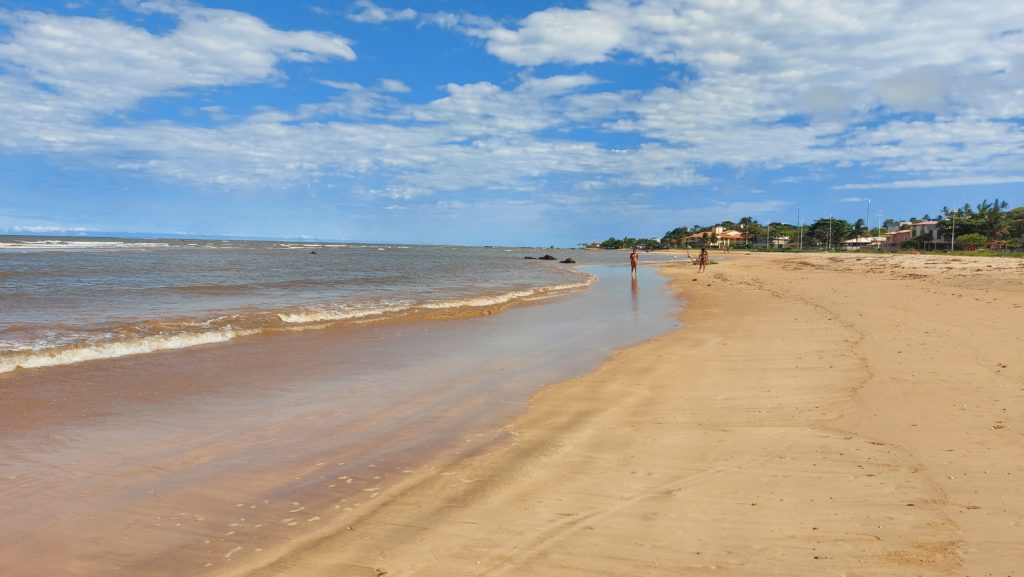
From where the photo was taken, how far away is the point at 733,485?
180 inches

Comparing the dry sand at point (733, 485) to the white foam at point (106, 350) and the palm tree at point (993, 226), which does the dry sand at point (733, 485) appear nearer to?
the white foam at point (106, 350)

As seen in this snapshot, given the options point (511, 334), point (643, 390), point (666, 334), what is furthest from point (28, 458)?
point (666, 334)

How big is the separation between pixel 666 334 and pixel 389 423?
827 cm

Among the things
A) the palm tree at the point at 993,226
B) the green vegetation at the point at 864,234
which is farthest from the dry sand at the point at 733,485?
the palm tree at the point at 993,226

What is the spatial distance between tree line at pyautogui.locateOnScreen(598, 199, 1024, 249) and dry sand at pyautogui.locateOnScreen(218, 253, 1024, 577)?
56425mm

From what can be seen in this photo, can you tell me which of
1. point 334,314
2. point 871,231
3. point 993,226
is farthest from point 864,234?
point 334,314

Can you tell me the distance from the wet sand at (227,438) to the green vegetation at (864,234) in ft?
163

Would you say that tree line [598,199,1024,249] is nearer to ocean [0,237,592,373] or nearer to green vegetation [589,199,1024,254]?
green vegetation [589,199,1024,254]

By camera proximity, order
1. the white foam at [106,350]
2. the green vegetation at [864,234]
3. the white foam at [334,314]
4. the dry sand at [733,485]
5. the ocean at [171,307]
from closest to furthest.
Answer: the dry sand at [733,485] < the white foam at [106,350] < the ocean at [171,307] < the white foam at [334,314] < the green vegetation at [864,234]

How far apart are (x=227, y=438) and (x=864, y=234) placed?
449 ft

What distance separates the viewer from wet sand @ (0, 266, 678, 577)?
4020 mm

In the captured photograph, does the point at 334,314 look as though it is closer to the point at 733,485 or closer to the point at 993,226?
the point at 733,485

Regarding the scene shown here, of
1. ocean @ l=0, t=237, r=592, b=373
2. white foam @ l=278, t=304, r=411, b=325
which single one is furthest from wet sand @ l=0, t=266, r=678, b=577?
white foam @ l=278, t=304, r=411, b=325

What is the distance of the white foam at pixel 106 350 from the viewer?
31.4 ft
